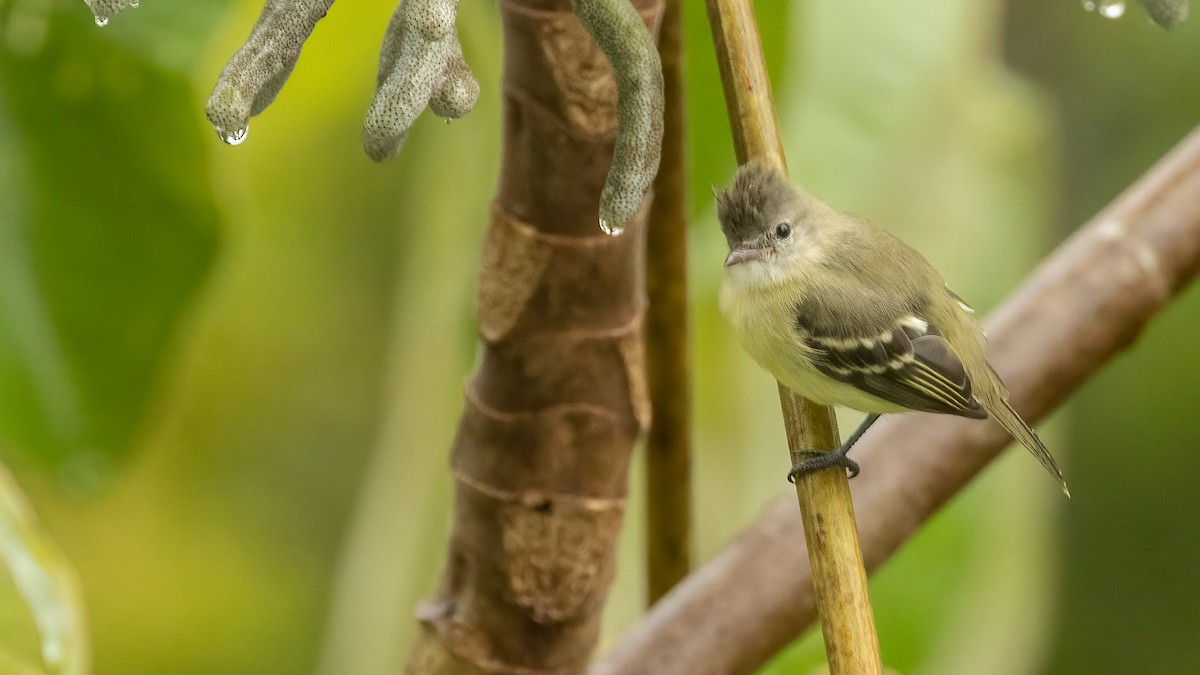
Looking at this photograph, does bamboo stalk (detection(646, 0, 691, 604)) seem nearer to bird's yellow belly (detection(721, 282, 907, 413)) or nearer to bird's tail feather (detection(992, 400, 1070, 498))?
bird's yellow belly (detection(721, 282, 907, 413))

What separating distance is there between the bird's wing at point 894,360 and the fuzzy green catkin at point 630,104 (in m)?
0.57

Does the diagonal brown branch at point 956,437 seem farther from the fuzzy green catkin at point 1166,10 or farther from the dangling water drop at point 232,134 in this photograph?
the dangling water drop at point 232,134

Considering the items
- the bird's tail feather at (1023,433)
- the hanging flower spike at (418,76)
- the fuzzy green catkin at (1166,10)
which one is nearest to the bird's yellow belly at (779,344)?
the bird's tail feather at (1023,433)

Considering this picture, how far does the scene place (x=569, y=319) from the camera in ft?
2.53

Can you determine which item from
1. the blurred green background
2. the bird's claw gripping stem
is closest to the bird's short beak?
the blurred green background

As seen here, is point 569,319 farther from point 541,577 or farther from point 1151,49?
point 1151,49

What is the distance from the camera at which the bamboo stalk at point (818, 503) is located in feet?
1.93

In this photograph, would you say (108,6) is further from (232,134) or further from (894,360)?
(894,360)

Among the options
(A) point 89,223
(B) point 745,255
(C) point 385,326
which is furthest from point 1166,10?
(C) point 385,326

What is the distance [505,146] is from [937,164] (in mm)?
797

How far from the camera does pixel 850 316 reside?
1.08 metres

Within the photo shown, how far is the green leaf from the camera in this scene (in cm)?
101

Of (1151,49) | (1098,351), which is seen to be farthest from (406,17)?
(1151,49)

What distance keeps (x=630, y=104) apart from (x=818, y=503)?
25cm
